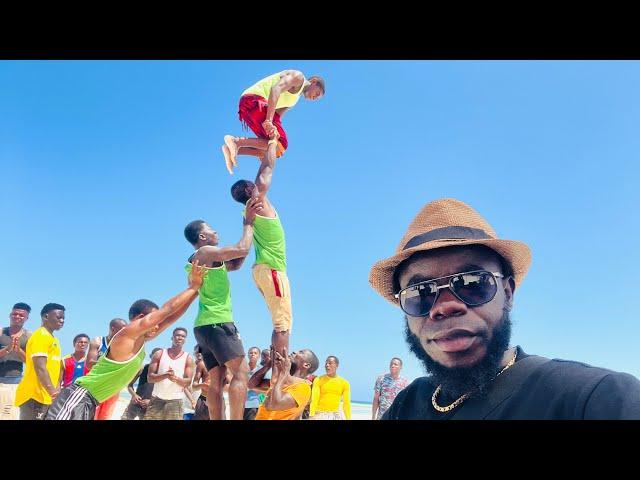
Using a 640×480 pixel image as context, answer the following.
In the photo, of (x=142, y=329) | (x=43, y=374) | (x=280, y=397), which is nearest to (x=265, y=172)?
(x=142, y=329)

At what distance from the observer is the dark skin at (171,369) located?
7.29 m

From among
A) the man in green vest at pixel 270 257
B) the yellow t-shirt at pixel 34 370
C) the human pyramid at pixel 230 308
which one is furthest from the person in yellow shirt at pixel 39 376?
the man in green vest at pixel 270 257

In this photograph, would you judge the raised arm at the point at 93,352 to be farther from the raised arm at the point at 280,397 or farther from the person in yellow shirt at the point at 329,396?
the raised arm at the point at 280,397

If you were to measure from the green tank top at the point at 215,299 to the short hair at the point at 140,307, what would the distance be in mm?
435

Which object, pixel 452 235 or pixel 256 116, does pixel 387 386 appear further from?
pixel 452 235

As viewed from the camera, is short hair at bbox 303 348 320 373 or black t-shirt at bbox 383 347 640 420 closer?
black t-shirt at bbox 383 347 640 420

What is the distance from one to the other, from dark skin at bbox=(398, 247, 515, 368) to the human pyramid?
84.7 inches

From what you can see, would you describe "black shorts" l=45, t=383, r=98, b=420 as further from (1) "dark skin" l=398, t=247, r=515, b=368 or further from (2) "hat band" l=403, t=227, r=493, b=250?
(2) "hat band" l=403, t=227, r=493, b=250

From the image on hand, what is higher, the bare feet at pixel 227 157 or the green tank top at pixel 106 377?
the bare feet at pixel 227 157

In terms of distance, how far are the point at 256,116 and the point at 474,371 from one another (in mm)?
4196

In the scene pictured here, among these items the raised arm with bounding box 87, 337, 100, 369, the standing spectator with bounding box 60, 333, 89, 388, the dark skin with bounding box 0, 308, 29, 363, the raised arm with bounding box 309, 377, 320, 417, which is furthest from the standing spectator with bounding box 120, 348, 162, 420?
the raised arm with bounding box 309, 377, 320, 417

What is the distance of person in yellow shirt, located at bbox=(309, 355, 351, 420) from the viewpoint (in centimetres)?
726
